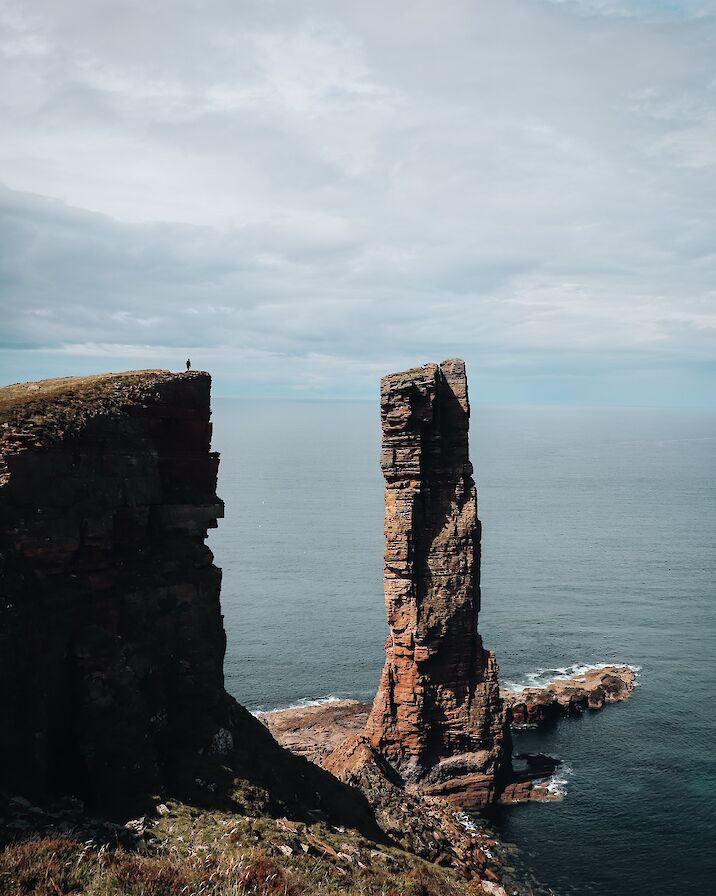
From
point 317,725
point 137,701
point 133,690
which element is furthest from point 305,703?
point 133,690

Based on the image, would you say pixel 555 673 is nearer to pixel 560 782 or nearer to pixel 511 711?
pixel 511 711

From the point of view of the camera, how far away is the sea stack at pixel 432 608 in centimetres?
6575

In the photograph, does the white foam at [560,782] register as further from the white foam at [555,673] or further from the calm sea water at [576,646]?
the white foam at [555,673]

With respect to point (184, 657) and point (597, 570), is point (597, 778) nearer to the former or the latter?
point (184, 657)

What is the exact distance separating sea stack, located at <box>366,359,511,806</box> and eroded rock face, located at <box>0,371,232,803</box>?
2780 cm

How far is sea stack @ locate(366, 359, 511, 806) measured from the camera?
65.8 m

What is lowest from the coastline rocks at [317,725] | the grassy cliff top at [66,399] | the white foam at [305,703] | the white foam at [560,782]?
the white foam at [560,782]

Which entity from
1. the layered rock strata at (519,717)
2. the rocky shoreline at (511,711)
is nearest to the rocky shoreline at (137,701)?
the layered rock strata at (519,717)

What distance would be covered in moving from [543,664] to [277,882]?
81.1 m

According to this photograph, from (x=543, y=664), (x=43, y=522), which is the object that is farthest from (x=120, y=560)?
(x=543, y=664)

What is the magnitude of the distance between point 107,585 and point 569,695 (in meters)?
67.1

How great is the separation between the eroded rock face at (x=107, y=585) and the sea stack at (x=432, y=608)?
91.2 feet

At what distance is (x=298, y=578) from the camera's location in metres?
144

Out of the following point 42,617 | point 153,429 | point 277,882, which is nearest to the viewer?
point 277,882
